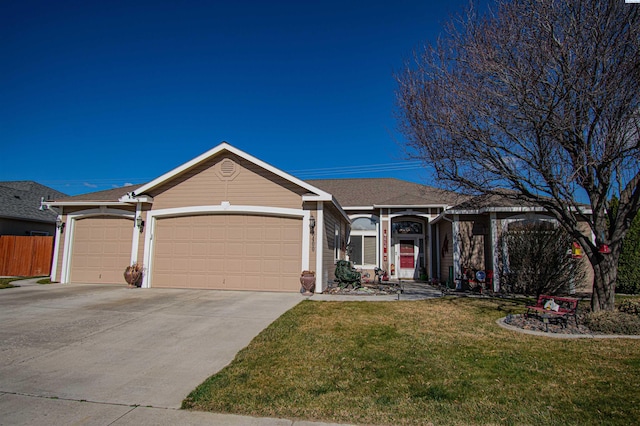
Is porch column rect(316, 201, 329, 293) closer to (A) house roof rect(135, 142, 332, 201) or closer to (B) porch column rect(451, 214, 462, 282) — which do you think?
(A) house roof rect(135, 142, 332, 201)

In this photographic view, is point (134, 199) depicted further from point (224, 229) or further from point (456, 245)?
point (456, 245)

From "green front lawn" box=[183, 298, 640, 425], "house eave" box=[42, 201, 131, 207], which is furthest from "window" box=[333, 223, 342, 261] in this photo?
"house eave" box=[42, 201, 131, 207]

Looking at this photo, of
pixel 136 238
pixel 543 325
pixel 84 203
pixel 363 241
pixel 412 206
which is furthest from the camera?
pixel 363 241

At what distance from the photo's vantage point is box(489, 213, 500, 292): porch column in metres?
13.2

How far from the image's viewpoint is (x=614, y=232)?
791 centimetres

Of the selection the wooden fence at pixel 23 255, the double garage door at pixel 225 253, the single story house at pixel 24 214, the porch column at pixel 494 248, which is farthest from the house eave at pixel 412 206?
the wooden fence at pixel 23 255

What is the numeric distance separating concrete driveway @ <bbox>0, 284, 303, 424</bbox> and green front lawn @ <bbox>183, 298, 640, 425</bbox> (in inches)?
21.8

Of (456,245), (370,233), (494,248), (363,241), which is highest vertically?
(370,233)

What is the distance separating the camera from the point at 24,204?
20.1 meters

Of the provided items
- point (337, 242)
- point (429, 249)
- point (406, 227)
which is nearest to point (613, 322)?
point (337, 242)

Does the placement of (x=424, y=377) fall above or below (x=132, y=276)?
below

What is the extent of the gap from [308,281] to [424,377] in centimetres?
692

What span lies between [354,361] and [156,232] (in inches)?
399

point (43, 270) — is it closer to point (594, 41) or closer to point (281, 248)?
point (281, 248)
